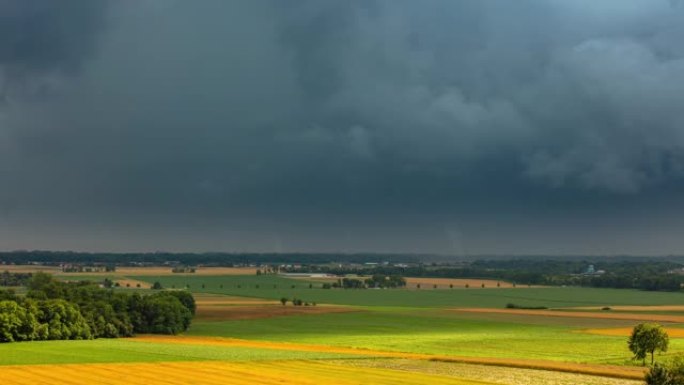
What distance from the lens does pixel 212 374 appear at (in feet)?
194

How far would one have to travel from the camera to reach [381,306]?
6467 inches

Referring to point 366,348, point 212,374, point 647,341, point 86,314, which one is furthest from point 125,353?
point 647,341

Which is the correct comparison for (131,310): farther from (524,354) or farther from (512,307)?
(512,307)

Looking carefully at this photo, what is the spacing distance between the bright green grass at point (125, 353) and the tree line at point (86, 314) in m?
7.05

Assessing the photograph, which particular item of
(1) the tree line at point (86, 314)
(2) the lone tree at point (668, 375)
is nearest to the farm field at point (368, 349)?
(1) the tree line at point (86, 314)

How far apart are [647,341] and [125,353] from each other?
44.0 meters

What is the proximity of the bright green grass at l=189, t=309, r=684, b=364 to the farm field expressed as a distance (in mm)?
129

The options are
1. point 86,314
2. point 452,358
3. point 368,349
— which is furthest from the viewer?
point 86,314

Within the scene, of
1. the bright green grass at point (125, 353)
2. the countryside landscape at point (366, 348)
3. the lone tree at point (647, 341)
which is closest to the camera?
the countryside landscape at point (366, 348)

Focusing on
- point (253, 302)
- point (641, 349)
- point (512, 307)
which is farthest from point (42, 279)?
point (641, 349)

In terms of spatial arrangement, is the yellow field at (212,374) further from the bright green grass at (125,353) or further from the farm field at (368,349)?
the bright green grass at (125,353)

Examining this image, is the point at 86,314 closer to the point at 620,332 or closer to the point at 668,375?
the point at 620,332

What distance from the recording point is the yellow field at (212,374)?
180 ft

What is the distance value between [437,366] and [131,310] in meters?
56.4
